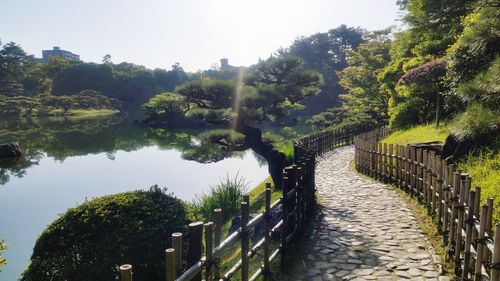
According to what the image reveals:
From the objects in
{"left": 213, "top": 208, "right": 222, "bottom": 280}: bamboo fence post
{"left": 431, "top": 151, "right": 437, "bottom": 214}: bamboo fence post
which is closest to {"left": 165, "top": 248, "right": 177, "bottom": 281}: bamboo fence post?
{"left": 213, "top": 208, "right": 222, "bottom": 280}: bamboo fence post

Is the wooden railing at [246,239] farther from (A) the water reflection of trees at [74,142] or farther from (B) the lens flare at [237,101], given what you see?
(A) the water reflection of trees at [74,142]

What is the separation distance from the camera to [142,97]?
68938 millimetres

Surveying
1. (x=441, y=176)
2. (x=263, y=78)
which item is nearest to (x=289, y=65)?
(x=263, y=78)

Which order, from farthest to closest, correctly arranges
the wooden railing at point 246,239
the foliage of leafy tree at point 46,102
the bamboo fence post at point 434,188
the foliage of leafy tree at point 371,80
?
the foliage of leafy tree at point 46,102, the foliage of leafy tree at point 371,80, the bamboo fence post at point 434,188, the wooden railing at point 246,239

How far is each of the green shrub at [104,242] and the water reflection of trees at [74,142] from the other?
10567 mm

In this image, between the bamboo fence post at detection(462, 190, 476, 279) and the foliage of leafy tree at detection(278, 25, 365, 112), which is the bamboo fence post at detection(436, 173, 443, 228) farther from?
the foliage of leafy tree at detection(278, 25, 365, 112)

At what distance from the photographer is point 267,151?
14281 millimetres

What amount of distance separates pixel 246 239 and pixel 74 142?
3171cm

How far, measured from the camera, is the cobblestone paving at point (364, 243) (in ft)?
17.2

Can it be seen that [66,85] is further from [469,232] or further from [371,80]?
[469,232]

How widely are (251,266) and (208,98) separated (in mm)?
8672

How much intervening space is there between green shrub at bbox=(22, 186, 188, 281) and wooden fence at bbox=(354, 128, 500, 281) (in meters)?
3.94

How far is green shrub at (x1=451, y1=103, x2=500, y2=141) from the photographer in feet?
26.9

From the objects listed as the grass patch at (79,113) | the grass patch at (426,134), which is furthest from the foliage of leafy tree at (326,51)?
the grass patch at (426,134)
